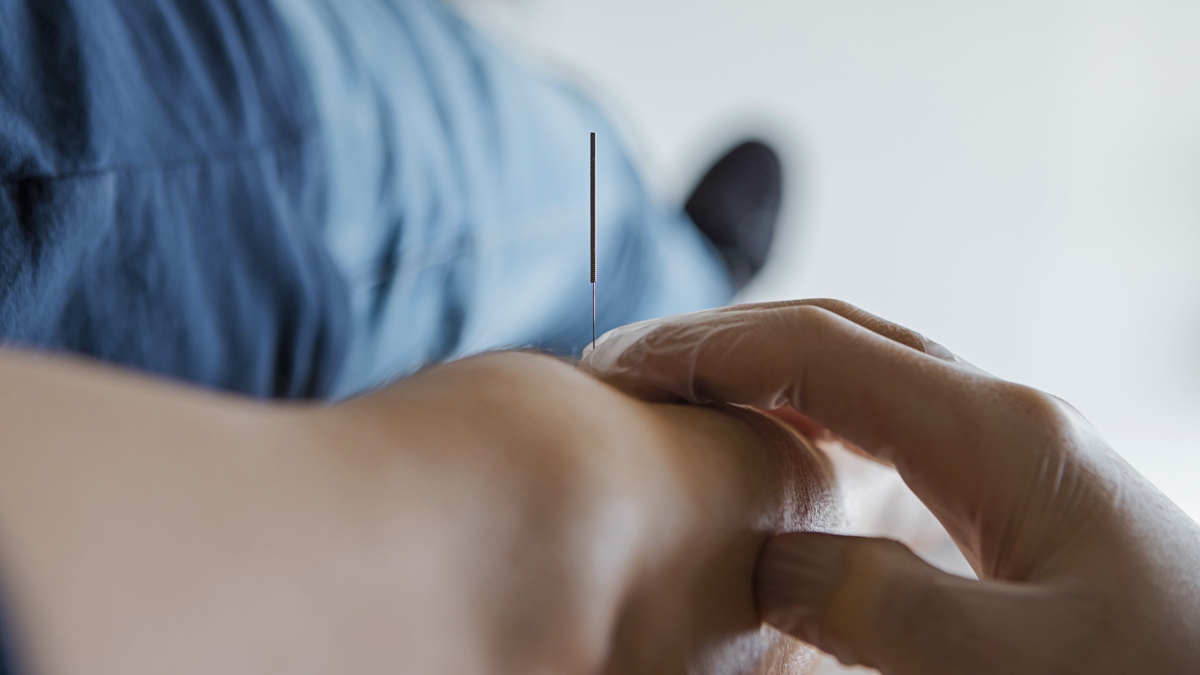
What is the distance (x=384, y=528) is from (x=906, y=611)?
0.31 meters

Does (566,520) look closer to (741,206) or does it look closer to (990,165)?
(741,206)

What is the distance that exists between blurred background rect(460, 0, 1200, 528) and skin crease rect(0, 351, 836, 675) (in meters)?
0.97

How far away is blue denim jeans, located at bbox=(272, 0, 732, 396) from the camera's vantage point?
580 millimetres

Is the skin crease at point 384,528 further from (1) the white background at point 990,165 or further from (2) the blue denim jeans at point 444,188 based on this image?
(1) the white background at point 990,165

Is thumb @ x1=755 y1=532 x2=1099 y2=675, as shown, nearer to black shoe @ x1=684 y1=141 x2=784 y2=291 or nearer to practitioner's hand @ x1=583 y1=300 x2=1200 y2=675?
practitioner's hand @ x1=583 y1=300 x2=1200 y2=675

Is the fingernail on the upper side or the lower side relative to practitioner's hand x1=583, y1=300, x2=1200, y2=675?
upper

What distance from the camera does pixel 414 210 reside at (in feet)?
2.07

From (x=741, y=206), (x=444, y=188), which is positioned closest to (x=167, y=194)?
(x=444, y=188)

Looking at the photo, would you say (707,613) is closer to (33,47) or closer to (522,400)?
(522,400)

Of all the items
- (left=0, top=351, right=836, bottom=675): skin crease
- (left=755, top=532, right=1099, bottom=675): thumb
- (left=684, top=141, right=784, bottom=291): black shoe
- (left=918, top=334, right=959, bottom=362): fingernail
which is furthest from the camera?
(left=684, top=141, right=784, bottom=291): black shoe

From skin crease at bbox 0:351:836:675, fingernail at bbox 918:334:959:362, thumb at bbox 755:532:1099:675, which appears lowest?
thumb at bbox 755:532:1099:675

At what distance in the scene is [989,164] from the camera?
1.76 m

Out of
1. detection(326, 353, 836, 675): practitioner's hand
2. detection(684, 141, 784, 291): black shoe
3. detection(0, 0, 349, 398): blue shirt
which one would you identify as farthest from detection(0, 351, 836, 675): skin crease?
detection(684, 141, 784, 291): black shoe

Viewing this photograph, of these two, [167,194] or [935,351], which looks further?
[935,351]
